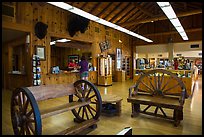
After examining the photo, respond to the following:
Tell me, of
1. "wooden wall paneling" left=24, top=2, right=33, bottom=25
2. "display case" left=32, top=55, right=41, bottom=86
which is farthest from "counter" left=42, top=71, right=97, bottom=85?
"wooden wall paneling" left=24, top=2, right=33, bottom=25

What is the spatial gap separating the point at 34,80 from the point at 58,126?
3.50 metres

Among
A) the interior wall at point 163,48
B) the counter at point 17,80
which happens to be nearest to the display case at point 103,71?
the counter at point 17,80

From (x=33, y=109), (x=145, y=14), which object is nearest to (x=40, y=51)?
(x=33, y=109)

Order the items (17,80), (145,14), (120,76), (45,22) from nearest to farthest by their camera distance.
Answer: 1. (45,22)
2. (17,80)
3. (145,14)
4. (120,76)

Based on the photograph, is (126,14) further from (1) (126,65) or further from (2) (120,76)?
(1) (126,65)

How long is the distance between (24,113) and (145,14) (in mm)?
9896

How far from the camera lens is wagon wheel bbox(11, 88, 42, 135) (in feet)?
7.39

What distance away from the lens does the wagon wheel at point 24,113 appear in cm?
225

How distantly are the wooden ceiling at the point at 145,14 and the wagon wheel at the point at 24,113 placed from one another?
5.58 meters

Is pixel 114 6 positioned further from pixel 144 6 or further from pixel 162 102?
pixel 162 102

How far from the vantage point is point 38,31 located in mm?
6535

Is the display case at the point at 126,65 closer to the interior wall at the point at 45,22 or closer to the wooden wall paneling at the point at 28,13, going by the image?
the interior wall at the point at 45,22

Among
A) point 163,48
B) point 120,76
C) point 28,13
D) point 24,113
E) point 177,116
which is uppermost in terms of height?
point 28,13

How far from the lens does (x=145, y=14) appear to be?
412 inches
